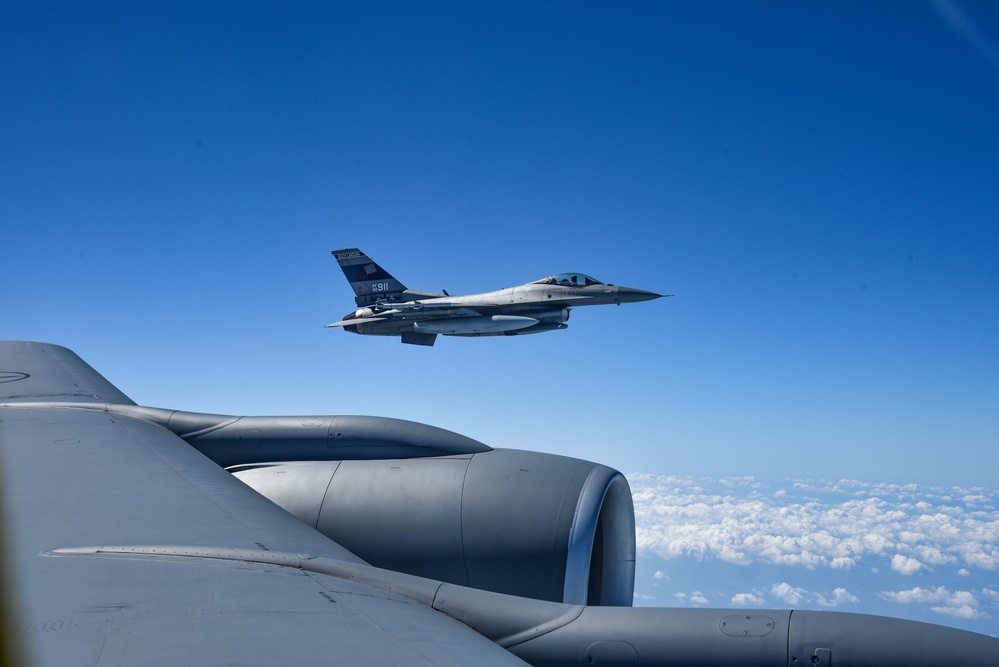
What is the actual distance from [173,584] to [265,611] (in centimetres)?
54

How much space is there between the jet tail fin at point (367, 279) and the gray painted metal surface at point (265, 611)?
30299 millimetres

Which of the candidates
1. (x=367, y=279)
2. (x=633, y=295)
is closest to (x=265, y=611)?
(x=633, y=295)

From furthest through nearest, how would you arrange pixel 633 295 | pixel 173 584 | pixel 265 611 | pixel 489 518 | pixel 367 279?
1. pixel 367 279
2. pixel 633 295
3. pixel 489 518
4. pixel 173 584
5. pixel 265 611

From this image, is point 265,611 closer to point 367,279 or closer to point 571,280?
point 571,280

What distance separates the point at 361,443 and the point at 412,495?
1.21m

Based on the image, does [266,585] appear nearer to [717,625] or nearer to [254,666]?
[254,666]

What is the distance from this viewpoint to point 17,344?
11.4 m

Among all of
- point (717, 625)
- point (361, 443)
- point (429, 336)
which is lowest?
point (717, 625)

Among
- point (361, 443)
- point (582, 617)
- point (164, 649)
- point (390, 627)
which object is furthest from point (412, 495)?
point (164, 649)

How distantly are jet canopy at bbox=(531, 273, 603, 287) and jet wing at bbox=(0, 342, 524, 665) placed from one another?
23605 millimetres

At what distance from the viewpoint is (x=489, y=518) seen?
16.6 ft

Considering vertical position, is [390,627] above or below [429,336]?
below

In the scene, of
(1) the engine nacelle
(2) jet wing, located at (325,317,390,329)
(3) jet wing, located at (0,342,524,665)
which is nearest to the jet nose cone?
(2) jet wing, located at (325,317,390,329)

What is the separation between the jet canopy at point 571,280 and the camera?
27844mm
